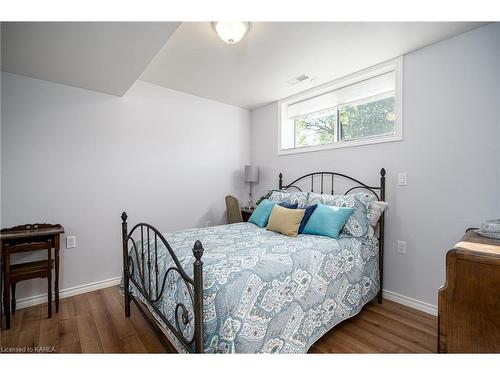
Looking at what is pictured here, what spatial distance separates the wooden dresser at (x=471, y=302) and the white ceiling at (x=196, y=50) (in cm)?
175

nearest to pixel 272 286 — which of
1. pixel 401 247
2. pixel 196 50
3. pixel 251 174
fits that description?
pixel 401 247

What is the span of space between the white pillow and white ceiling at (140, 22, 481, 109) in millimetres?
1436

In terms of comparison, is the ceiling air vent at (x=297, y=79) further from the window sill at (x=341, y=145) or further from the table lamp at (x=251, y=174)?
the table lamp at (x=251, y=174)

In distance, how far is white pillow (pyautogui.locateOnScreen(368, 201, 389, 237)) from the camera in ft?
7.38

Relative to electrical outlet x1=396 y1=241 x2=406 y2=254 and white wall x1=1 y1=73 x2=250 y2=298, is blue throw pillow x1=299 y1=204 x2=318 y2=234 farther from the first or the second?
white wall x1=1 y1=73 x2=250 y2=298

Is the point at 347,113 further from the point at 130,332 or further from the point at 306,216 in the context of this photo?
the point at 130,332

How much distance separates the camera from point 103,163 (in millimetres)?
2727

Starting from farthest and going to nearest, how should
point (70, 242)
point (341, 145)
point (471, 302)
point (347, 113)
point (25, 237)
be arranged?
point (347, 113), point (341, 145), point (70, 242), point (25, 237), point (471, 302)

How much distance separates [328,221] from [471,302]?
3.65ft

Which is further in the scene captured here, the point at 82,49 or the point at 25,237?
the point at 25,237

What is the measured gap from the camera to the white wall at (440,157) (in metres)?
1.89

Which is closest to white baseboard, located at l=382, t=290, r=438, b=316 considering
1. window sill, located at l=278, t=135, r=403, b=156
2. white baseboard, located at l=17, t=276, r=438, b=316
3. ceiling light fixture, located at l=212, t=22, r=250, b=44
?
white baseboard, located at l=17, t=276, r=438, b=316

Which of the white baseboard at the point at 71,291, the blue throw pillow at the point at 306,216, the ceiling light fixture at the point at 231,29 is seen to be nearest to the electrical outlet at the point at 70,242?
the white baseboard at the point at 71,291
